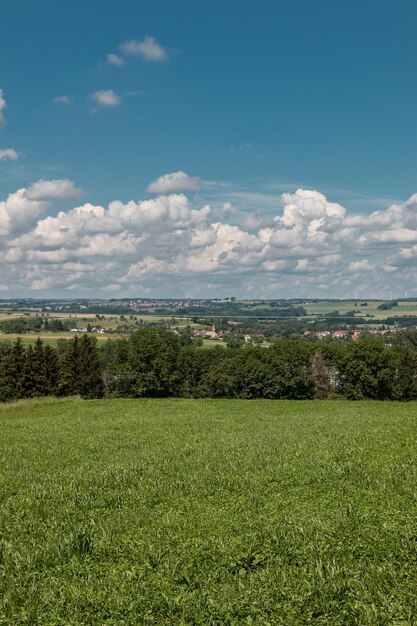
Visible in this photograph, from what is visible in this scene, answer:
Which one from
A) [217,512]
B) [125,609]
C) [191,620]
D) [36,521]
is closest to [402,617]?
[191,620]

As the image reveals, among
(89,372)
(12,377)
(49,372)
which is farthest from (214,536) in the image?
(89,372)

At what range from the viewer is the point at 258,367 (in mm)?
90125

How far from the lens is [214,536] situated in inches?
451

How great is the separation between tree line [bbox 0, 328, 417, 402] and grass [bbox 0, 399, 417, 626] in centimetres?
6334

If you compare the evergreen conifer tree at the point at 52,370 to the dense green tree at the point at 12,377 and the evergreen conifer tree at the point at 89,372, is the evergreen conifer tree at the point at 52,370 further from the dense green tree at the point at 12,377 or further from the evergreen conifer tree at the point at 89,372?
the dense green tree at the point at 12,377

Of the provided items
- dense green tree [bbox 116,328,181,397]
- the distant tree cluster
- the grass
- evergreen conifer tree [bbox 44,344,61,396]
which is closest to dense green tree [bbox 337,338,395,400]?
dense green tree [bbox 116,328,181,397]

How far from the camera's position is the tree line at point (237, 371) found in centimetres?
8294

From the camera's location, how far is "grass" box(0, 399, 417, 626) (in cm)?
864

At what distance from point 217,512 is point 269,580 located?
398cm

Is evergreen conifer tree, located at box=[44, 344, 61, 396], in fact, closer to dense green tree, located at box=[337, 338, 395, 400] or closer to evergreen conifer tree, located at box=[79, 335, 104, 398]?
evergreen conifer tree, located at box=[79, 335, 104, 398]

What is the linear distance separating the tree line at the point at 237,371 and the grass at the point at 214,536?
63342 millimetres

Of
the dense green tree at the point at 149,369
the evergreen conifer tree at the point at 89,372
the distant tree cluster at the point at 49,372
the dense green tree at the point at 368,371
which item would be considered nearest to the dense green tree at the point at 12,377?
the distant tree cluster at the point at 49,372

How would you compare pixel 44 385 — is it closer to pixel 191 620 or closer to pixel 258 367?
pixel 258 367

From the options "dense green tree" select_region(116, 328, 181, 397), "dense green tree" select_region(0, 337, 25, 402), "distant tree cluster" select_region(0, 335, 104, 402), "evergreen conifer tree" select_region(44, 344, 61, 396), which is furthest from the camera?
"dense green tree" select_region(116, 328, 181, 397)
